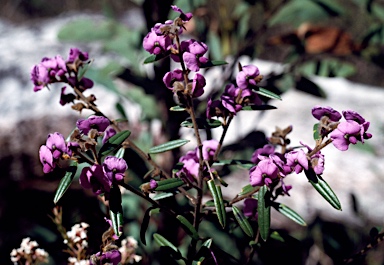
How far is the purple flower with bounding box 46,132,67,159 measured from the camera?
65 centimetres

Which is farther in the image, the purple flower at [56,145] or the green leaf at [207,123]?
the green leaf at [207,123]

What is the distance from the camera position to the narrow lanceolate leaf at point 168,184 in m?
0.71

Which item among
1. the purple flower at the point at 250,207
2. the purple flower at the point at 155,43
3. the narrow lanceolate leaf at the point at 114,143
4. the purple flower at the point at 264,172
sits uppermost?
the purple flower at the point at 155,43

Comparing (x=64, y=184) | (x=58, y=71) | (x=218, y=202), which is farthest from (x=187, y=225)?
(x=58, y=71)

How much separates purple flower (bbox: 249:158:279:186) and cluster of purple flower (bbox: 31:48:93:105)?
313 mm

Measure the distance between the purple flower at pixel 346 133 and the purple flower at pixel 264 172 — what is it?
3.3 inches

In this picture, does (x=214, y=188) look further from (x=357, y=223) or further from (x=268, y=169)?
(x=357, y=223)

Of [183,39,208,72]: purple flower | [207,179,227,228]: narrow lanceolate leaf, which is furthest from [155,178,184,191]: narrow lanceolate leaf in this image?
[183,39,208,72]: purple flower

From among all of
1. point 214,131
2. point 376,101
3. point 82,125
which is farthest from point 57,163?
point 376,101

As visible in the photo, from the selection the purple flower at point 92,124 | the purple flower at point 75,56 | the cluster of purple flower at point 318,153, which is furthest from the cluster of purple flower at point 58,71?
the cluster of purple flower at point 318,153

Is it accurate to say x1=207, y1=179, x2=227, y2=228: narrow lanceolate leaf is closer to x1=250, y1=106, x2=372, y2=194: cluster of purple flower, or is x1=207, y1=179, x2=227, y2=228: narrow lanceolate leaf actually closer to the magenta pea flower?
x1=250, y1=106, x2=372, y2=194: cluster of purple flower

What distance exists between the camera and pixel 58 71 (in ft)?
2.57

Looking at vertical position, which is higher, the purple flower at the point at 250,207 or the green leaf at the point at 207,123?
the green leaf at the point at 207,123

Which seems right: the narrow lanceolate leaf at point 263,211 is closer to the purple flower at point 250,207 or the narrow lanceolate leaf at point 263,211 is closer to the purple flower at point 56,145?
the purple flower at point 250,207
